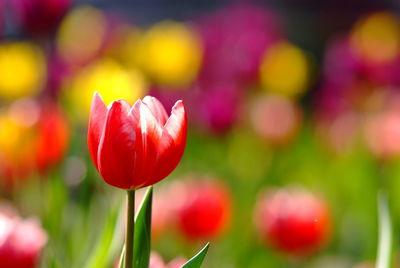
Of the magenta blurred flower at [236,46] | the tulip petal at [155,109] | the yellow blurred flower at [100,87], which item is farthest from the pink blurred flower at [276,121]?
the tulip petal at [155,109]

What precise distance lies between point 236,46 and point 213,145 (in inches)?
24.5

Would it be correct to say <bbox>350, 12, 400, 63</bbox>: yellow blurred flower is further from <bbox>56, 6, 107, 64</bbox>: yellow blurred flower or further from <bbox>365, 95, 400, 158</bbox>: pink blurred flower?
<bbox>56, 6, 107, 64</bbox>: yellow blurred flower

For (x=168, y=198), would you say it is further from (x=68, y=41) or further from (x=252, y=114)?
(x=68, y=41)

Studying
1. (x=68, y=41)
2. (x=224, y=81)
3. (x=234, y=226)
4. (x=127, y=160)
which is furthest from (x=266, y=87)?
(x=127, y=160)

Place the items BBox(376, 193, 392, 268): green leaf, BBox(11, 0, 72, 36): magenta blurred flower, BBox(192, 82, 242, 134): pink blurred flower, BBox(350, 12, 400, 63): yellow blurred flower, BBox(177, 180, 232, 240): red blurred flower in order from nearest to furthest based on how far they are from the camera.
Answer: BBox(376, 193, 392, 268): green leaf → BBox(177, 180, 232, 240): red blurred flower → BBox(11, 0, 72, 36): magenta blurred flower → BBox(192, 82, 242, 134): pink blurred flower → BBox(350, 12, 400, 63): yellow blurred flower

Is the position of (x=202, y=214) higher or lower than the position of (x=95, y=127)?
lower

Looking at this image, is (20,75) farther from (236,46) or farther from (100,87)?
(236,46)

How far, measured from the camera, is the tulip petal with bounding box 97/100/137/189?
0.76 meters

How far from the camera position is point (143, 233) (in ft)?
2.61

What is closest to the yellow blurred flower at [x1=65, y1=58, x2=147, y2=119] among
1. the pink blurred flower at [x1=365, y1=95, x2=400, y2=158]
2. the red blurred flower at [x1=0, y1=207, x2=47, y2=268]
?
the pink blurred flower at [x1=365, y1=95, x2=400, y2=158]

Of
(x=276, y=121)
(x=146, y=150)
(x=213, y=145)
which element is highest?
(x=146, y=150)

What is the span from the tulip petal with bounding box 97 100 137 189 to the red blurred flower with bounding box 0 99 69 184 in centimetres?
96

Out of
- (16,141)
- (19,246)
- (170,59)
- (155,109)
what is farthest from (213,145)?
(155,109)

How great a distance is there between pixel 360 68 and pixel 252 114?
582 mm
